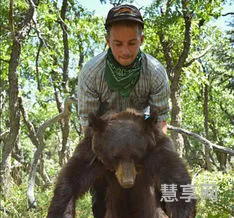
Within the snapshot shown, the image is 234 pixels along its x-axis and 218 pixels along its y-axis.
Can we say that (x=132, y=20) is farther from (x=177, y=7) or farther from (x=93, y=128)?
(x=177, y=7)

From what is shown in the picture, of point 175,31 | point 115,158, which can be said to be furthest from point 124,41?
point 175,31

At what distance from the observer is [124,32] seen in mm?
2918

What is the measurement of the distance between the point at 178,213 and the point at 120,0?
9.76 meters

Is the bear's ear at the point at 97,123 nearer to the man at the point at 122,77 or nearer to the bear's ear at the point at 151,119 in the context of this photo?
the bear's ear at the point at 151,119

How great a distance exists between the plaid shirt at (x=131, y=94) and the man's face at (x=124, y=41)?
0.77 ft

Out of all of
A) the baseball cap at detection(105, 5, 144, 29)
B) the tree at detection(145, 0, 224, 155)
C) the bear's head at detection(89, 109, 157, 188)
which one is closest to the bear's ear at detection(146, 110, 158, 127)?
the bear's head at detection(89, 109, 157, 188)

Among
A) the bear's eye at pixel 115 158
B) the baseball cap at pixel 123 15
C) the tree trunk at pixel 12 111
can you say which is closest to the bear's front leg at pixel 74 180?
the bear's eye at pixel 115 158

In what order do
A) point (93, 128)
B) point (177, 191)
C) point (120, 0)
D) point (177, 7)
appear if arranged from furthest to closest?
point (120, 0) → point (177, 7) → point (93, 128) → point (177, 191)

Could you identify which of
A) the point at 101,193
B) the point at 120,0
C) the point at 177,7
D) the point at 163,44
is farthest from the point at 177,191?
the point at 163,44

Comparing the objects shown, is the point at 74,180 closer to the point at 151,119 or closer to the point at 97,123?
the point at 97,123

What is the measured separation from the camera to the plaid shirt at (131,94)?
323cm

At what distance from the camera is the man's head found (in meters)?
2.90

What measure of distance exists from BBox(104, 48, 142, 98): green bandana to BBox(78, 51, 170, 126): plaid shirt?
66mm

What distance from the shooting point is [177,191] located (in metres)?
2.59
